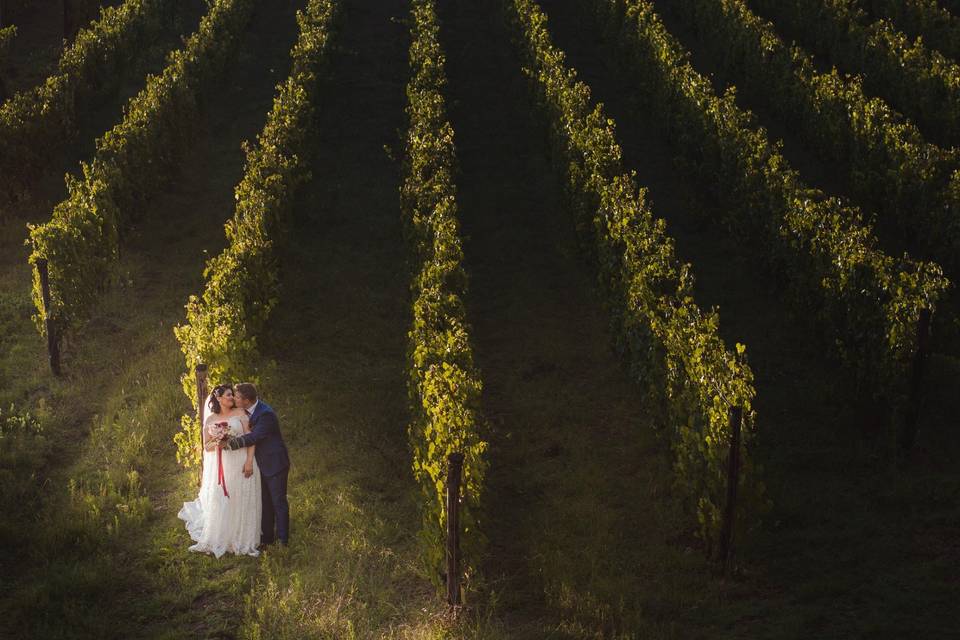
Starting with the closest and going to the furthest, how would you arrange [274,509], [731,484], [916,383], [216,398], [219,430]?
1. [731,484]
2. [219,430]
3. [216,398]
4. [274,509]
5. [916,383]

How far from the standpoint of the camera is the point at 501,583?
12344mm

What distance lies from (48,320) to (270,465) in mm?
5872

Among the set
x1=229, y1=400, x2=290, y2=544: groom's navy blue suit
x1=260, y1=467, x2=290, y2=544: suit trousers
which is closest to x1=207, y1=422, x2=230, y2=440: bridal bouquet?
x1=229, y1=400, x2=290, y2=544: groom's navy blue suit

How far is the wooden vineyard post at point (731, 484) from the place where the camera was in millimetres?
11787

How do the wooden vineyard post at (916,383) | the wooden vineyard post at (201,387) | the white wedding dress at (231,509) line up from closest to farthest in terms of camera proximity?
1. the white wedding dress at (231,509)
2. the wooden vineyard post at (201,387)
3. the wooden vineyard post at (916,383)

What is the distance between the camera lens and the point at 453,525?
11.4 m

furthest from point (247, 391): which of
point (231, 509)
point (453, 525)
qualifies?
point (453, 525)

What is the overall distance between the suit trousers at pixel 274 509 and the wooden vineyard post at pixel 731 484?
4406mm

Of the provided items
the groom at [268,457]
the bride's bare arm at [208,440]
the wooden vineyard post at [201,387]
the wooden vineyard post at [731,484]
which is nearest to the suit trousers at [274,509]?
the groom at [268,457]

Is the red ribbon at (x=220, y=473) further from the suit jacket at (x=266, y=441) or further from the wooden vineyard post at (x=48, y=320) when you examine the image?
the wooden vineyard post at (x=48, y=320)

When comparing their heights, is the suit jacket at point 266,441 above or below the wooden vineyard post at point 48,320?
below

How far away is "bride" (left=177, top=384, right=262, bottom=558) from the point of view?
12414 mm

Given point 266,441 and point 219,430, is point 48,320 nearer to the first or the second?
point 219,430

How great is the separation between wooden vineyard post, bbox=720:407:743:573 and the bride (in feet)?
15.3
